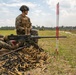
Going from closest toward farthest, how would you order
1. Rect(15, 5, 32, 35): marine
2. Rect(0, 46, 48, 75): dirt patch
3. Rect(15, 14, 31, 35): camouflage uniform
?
Rect(0, 46, 48, 75): dirt patch < Rect(15, 5, 32, 35): marine < Rect(15, 14, 31, 35): camouflage uniform

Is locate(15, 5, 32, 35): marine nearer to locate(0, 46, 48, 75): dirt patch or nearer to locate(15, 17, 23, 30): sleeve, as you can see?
locate(15, 17, 23, 30): sleeve

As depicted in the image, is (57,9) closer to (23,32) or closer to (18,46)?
(23,32)

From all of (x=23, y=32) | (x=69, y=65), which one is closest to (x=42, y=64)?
(x=69, y=65)

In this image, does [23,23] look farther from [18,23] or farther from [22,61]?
[22,61]

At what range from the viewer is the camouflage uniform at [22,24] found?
481 inches

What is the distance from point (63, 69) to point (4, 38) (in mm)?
3038

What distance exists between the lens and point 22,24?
41.0ft

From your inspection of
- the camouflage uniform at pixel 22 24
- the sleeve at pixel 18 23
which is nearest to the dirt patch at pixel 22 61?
the camouflage uniform at pixel 22 24

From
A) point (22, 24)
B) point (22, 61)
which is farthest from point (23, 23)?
point (22, 61)

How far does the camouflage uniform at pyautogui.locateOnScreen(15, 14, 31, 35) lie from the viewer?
1221cm

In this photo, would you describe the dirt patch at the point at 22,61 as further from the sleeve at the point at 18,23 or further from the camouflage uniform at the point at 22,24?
the sleeve at the point at 18,23

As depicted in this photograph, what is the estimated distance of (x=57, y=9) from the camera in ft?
45.3

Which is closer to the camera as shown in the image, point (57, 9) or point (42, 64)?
point (42, 64)

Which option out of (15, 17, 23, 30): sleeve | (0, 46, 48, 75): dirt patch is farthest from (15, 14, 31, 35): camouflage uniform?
(0, 46, 48, 75): dirt patch
